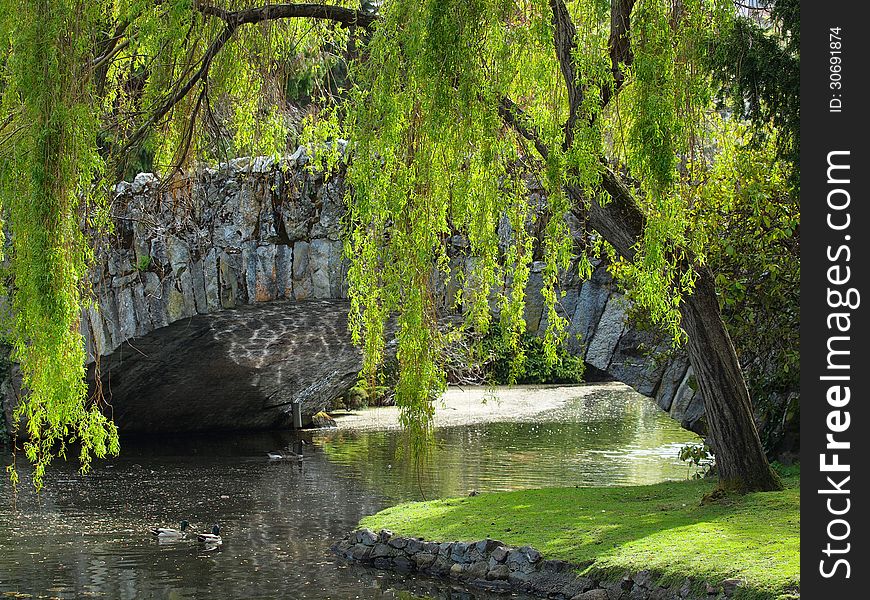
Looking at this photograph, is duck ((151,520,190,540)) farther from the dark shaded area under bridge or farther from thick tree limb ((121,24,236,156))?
thick tree limb ((121,24,236,156))

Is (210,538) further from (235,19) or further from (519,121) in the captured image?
(519,121)

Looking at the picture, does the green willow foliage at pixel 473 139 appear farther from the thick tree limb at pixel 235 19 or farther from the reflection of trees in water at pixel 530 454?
the reflection of trees in water at pixel 530 454

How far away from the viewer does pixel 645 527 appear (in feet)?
27.0

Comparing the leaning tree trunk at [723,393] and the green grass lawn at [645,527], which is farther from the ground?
the leaning tree trunk at [723,393]

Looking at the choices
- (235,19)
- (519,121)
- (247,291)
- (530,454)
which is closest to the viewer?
(519,121)

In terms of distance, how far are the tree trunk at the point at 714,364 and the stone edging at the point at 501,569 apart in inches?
66.4

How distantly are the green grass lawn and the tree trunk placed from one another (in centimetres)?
26

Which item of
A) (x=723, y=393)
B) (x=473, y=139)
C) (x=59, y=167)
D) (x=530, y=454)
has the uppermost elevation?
(x=473, y=139)

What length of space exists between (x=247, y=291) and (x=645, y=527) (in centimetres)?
638

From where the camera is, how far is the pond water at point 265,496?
8734 millimetres

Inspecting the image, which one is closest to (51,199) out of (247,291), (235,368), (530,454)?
(247,291)

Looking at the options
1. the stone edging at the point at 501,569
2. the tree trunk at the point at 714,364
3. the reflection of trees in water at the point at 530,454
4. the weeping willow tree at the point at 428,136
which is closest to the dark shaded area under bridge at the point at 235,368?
the reflection of trees in water at the point at 530,454

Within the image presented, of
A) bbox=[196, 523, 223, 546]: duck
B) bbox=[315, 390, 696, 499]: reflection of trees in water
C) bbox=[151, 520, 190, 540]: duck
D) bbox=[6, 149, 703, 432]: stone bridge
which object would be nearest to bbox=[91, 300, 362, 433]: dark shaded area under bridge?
bbox=[6, 149, 703, 432]: stone bridge

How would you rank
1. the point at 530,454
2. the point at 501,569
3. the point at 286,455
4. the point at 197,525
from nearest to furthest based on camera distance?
the point at 501,569 → the point at 197,525 → the point at 530,454 → the point at 286,455
